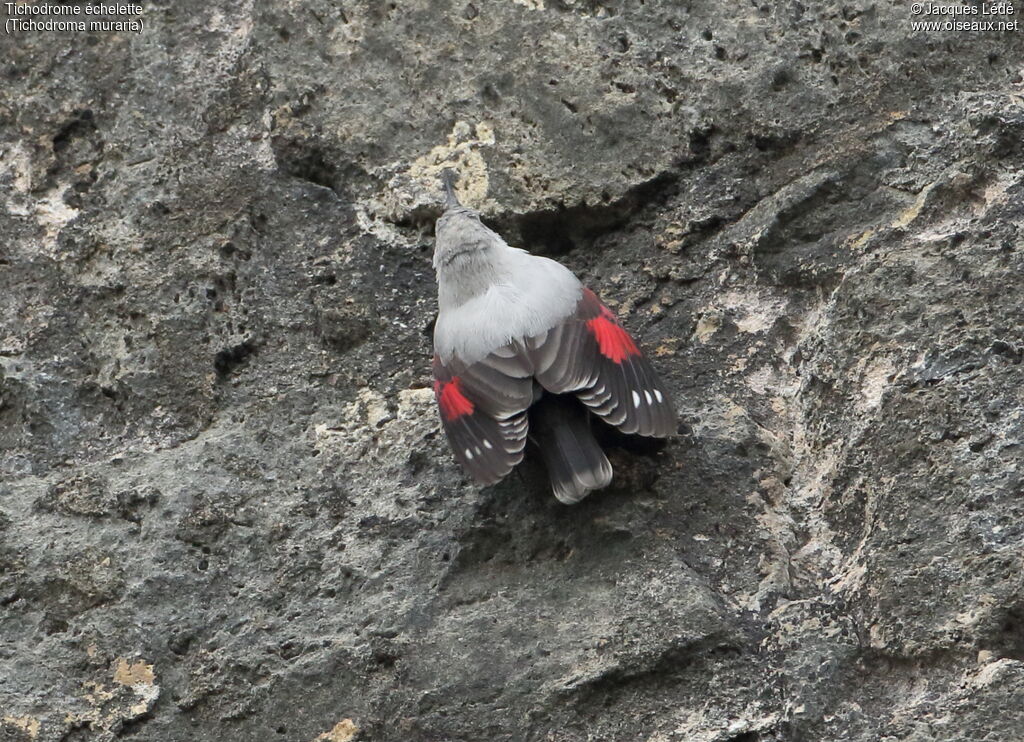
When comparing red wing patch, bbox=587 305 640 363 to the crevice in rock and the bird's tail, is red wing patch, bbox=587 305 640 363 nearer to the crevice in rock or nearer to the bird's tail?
the bird's tail

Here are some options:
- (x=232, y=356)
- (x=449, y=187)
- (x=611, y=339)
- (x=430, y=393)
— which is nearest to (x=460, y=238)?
(x=449, y=187)

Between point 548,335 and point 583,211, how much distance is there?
70 cm

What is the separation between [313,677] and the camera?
11.4 ft

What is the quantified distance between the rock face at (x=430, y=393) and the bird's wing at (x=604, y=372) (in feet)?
0.60

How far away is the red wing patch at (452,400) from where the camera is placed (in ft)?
12.0

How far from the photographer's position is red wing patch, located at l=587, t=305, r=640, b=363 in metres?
3.71

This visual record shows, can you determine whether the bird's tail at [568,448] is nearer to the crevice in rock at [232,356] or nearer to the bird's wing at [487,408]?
the bird's wing at [487,408]

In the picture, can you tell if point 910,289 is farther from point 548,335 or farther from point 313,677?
point 313,677

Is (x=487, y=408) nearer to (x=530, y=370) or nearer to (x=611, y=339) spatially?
(x=530, y=370)

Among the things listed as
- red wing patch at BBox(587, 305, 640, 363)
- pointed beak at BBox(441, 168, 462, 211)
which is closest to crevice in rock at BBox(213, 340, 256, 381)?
pointed beak at BBox(441, 168, 462, 211)

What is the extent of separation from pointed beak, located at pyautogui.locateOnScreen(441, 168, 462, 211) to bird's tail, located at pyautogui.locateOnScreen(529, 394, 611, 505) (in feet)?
2.60

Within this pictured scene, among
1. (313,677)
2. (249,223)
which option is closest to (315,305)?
(249,223)

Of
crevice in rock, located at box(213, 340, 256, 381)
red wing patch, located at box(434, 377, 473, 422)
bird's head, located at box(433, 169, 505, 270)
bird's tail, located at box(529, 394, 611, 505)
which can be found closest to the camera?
bird's tail, located at box(529, 394, 611, 505)

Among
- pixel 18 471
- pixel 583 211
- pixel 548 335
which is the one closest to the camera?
pixel 548 335
